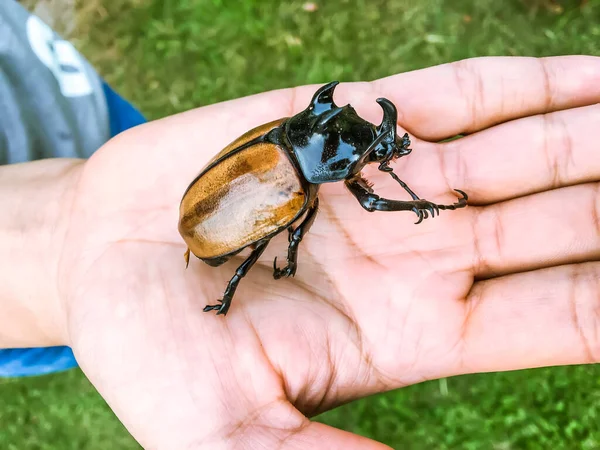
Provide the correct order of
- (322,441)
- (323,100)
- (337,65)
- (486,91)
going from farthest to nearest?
1. (337,65)
2. (486,91)
3. (323,100)
4. (322,441)

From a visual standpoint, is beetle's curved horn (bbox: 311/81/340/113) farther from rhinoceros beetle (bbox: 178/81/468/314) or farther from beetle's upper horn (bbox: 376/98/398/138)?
beetle's upper horn (bbox: 376/98/398/138)

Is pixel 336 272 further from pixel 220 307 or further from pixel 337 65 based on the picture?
pixel 337 65

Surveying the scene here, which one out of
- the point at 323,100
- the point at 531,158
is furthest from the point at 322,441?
the point at 531,158

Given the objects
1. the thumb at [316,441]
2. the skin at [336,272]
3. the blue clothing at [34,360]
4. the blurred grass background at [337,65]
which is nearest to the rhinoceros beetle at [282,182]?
the skin at [336,272]

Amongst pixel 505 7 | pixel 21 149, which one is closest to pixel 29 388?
pixel 21 149

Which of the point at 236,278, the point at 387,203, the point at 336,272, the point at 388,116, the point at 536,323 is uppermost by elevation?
the point at 388,116

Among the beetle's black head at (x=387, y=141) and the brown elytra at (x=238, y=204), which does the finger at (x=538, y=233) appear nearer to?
the beetle's black head at (x=387, y=141)
